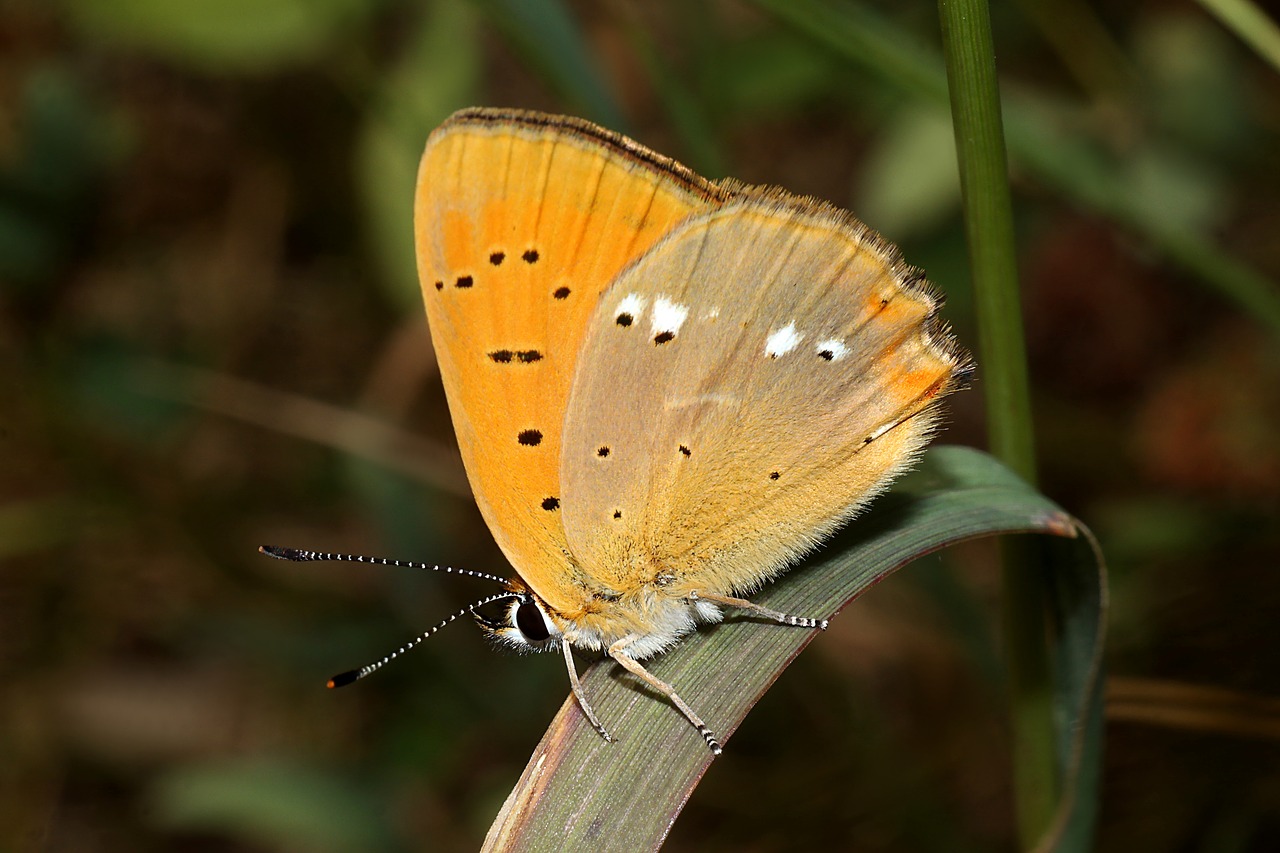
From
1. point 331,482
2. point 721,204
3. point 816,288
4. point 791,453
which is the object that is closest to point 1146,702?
point 791,453

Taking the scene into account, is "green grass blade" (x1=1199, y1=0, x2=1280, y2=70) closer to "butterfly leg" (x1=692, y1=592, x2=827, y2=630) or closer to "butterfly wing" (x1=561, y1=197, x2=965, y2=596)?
"butterfly wing" (x1=561, y1=197, x2=965, y2=596)

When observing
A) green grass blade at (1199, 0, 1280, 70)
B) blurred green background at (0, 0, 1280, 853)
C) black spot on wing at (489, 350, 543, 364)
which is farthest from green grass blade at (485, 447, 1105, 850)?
green grass blade at (1199, 0, 1280, 70)

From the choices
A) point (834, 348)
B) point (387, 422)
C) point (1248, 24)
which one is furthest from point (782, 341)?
point (387, 422)

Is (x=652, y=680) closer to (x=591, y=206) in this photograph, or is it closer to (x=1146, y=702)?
(x=591, y=206)

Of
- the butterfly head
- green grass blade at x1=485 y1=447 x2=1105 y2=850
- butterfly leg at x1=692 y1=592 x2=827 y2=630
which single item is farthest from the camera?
the butterfly head

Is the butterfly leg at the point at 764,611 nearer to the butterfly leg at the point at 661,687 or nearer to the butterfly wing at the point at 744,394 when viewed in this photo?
the butterfly wing at the point at 744,394

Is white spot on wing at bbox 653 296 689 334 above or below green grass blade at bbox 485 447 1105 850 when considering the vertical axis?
above

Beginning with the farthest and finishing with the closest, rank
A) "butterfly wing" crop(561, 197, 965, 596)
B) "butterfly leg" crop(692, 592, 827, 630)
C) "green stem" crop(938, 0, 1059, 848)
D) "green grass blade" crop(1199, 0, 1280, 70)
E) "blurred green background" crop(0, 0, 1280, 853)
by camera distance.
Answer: "blurred green background" crop(0, 0, 1280, 853), "green grass blade" crop(1199, 0, 1280, 70), "butterfly wing" crop(561, 197, 965, 596), "butterfly leg" crop(692, 592, 827, 630), "green stem" crop(938, 0, 1059, 848)
